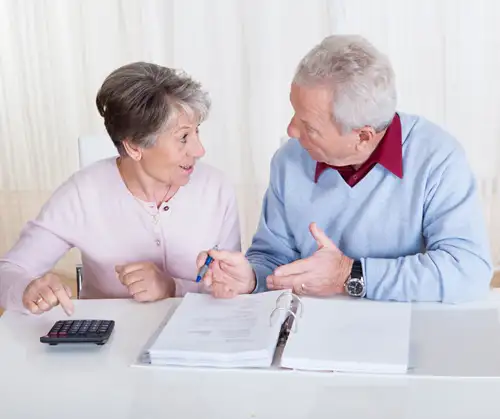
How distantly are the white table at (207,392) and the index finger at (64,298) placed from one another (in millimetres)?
147

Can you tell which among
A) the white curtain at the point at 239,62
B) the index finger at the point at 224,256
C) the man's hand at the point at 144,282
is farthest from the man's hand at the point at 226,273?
the white curtain at the point at 239,62

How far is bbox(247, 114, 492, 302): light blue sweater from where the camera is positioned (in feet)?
4.98

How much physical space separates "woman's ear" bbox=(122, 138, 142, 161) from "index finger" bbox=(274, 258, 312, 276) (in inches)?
20.1

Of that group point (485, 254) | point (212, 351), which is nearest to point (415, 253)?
point (485, 254)

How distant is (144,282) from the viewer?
158 centimetres

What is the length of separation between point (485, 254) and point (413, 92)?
6.60ft

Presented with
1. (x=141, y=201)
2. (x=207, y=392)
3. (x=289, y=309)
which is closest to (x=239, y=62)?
(x=141, y=201)

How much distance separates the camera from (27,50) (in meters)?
3.70

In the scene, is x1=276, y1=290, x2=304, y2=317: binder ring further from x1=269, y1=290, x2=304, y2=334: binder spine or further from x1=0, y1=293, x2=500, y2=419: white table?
x1=0, y1=293, x2=500, y2=419: white table

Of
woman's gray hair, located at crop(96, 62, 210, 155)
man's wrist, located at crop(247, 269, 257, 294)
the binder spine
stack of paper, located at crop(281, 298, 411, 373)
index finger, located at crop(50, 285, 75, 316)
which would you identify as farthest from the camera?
woman's gray hair, located at crop(96, 62, 210, 155)

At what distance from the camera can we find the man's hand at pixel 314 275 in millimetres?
1525

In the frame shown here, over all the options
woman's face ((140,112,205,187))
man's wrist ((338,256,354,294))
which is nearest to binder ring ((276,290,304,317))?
man's wrist ((338,256,354,294))

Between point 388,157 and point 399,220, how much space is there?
14 centimetres

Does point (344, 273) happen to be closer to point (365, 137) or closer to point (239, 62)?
point (365, 137)
